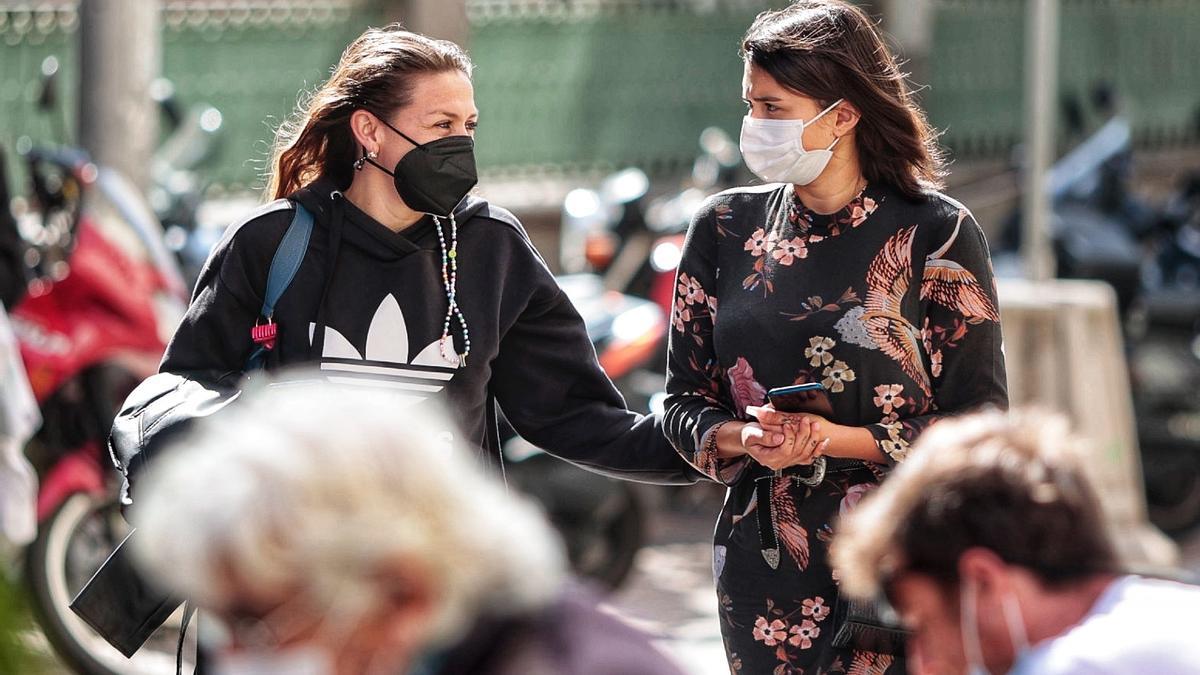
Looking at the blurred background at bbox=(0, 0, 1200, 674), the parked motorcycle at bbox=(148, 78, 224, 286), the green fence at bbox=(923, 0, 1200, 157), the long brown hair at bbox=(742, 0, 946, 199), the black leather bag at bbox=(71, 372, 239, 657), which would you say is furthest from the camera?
the green fence at bbox=(923, 0, 1200, 157)

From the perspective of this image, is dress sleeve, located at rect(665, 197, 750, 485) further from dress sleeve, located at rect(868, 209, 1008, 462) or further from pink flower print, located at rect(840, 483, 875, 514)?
dress sleeve, located at rect(868, 209, 1008, 462)

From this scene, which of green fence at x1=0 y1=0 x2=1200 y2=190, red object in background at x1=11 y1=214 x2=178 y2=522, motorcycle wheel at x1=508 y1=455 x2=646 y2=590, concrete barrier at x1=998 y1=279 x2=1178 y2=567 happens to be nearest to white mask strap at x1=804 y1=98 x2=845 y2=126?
red object in background at x1=11 y1=214 x2=178 y2=522

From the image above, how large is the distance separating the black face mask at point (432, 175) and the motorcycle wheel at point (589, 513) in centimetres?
329

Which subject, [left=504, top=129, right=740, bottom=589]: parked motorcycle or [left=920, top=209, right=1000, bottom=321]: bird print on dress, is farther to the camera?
[left=504, top=129, right=740, bottom=589]: parked motorcycle

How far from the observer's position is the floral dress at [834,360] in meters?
3.21

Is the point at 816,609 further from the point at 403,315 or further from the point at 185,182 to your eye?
the point at 185,182

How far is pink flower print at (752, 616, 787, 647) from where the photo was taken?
3.23 m

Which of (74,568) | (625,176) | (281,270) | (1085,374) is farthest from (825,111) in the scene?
(625,176)

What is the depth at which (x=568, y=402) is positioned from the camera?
3572 mm

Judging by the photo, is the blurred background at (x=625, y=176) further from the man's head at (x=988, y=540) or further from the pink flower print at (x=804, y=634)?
the pink flower print at (x=804, y=634)

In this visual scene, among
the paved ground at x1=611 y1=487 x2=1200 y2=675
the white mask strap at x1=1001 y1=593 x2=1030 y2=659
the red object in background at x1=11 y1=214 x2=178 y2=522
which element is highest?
the white mask strap at x1=1001 y1=593 x2=1030 y2=659

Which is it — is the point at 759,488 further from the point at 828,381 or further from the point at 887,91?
the point at 887,91

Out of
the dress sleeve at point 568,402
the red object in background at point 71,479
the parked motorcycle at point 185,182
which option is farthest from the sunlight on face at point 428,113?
the parked motorcycle at point 185,182

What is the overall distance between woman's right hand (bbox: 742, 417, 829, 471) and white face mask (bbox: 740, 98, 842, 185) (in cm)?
48
